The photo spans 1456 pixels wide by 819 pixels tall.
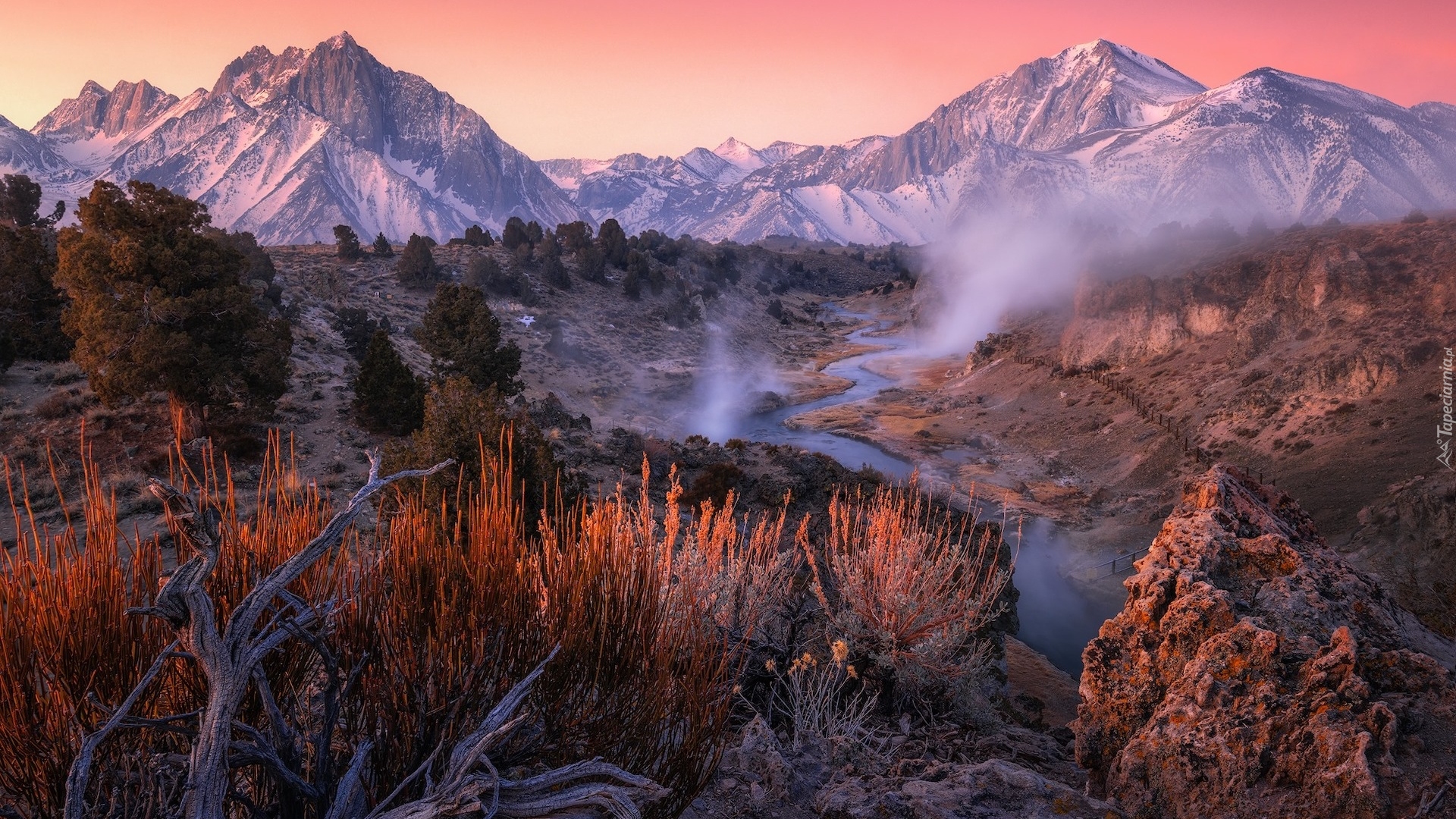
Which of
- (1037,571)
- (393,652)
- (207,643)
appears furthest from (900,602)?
(1037,571)

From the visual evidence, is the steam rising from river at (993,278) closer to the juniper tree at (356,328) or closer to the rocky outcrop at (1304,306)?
the rocky outcrop at (1304,306)

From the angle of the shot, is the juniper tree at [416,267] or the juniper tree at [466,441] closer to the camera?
the juniper tree at [466,441]

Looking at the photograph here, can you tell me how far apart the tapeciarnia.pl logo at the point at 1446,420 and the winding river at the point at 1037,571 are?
28.4ft

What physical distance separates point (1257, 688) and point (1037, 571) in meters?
17.8

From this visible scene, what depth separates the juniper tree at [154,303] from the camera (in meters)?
16.4

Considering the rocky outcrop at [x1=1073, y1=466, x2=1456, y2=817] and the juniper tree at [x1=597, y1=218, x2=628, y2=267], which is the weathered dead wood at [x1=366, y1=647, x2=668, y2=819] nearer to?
the rocky outcrop at [x1=1073, y1=466, x2=1456, y2=817]

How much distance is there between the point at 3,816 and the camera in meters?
2.67

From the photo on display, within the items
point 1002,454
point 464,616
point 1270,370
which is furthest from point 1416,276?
point 464,616

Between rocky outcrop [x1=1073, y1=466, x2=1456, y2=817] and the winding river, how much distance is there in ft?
25.3

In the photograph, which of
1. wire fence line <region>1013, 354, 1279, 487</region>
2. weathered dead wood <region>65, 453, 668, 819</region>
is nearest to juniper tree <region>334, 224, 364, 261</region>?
wire fence line <region>1013, 354, 1279, 487</region>

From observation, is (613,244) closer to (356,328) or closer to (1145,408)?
(356,328)

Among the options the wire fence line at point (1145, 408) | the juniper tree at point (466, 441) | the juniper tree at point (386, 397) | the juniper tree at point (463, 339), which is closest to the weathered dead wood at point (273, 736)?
the juniper tree at point (466, 441)

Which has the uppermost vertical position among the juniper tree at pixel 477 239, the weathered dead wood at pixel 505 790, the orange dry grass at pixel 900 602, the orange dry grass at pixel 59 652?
the juniper tree at pixel 477 239

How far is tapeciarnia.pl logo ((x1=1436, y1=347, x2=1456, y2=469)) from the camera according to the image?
Result: 705 inches
